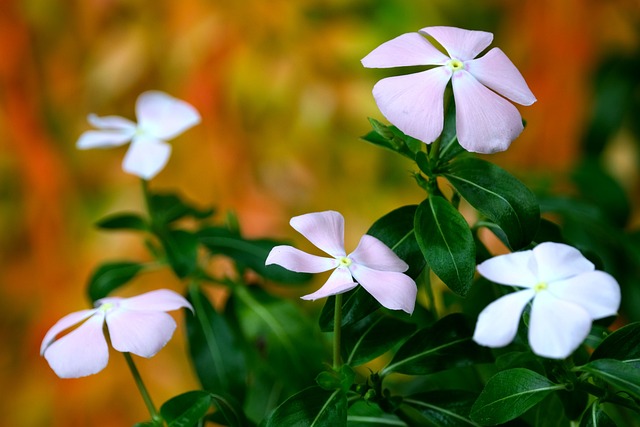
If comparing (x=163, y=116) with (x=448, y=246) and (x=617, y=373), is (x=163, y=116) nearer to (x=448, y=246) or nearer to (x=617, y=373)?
(x=448, y=246)

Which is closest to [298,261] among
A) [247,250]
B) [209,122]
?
[247,250]

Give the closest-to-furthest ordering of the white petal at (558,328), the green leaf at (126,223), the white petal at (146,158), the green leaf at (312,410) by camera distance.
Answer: the white petal at (558,328) → the green leaf at (312,410) → the white petal at (146,158) → the green leaf at (126,223)

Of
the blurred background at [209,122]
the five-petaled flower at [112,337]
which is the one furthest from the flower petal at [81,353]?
the blurred background at [209,122]

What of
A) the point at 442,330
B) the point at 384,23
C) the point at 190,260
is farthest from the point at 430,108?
the point at 384,23

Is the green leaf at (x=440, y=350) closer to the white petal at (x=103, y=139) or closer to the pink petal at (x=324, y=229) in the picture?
the pink petal at (x=324, y=229)

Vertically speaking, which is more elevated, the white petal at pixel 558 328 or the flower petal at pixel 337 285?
the flower petal at pixel 337 285

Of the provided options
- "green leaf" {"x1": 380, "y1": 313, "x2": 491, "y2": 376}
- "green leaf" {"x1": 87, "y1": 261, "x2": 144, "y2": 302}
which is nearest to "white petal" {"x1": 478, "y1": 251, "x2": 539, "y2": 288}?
"green leaf" {"x1": 380, "y1": 313, "x2": 491, "y2": 376}

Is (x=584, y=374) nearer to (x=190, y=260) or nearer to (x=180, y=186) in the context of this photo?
(x=190, y=260)
